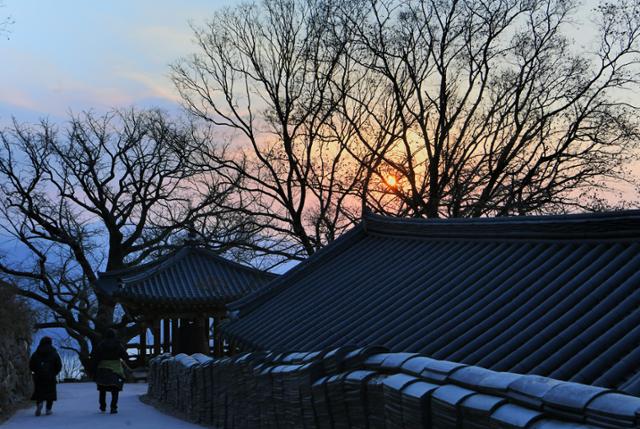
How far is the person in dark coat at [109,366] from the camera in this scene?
1609 cm

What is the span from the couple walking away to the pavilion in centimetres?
947

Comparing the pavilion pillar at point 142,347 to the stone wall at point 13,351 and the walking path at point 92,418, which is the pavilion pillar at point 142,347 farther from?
the walking path at point 92,418

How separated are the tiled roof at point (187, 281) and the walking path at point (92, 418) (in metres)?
5.64

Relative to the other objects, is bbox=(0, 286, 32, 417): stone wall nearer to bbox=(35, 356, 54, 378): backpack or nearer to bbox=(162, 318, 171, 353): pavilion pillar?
bbox=(35, 356, 54, 378): backpack

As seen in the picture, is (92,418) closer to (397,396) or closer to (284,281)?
(284,281)

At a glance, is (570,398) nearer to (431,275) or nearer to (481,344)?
(481,344)

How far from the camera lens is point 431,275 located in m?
10.6


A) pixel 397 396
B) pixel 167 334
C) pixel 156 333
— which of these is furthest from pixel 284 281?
pixel 167 334

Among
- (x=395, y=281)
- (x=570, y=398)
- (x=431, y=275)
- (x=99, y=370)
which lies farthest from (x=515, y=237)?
(x=99, y=370)

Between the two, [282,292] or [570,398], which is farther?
[282,292]

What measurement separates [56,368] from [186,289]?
1056 cm

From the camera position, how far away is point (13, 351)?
741 inches

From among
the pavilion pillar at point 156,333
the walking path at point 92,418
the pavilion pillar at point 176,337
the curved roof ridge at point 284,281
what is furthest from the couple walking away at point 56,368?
the pavilion pillar at point 176,337

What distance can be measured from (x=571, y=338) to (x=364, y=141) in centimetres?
2446
